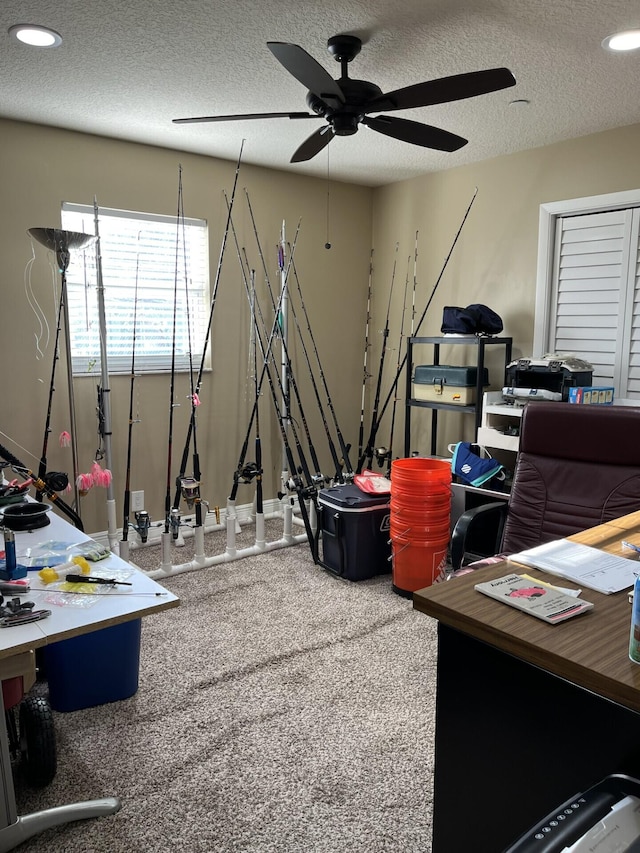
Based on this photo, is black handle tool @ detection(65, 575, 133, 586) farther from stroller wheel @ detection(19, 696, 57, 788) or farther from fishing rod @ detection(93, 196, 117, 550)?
fishing rod @ detection(93, 196, 117, 550)

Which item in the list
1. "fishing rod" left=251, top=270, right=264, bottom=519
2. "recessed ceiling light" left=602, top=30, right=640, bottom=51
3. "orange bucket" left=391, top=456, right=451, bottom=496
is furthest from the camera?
"fishing rod" left=251, top=270, right=264, bottom=519

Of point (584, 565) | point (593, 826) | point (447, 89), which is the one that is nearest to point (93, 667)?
point (584, 565)

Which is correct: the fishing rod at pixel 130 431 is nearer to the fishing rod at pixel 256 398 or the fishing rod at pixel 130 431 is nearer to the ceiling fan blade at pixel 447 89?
the fishing rod at pixel 256 398

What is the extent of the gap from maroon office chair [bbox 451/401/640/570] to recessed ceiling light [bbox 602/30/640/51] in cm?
138

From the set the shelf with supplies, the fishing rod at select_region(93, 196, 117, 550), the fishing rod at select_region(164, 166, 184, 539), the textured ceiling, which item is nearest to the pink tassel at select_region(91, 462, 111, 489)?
the fishing rod at select_region(93, 196, 117, 550)

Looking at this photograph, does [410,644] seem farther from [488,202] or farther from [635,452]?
[488,202]

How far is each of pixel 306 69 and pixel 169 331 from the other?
7.52 ft

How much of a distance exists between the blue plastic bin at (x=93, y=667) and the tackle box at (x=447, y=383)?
232 cm

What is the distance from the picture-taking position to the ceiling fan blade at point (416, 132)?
243cm

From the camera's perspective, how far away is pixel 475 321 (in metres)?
3.67

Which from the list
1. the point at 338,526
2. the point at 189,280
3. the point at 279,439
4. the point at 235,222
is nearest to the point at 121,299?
the point at 189,280

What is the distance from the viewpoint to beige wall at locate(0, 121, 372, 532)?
3.35 metres

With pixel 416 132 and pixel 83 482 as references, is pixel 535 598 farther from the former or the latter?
pixel 83 482

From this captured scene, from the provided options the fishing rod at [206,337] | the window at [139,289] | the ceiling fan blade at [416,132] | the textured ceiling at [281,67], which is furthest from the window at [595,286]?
the window at [139,289]
